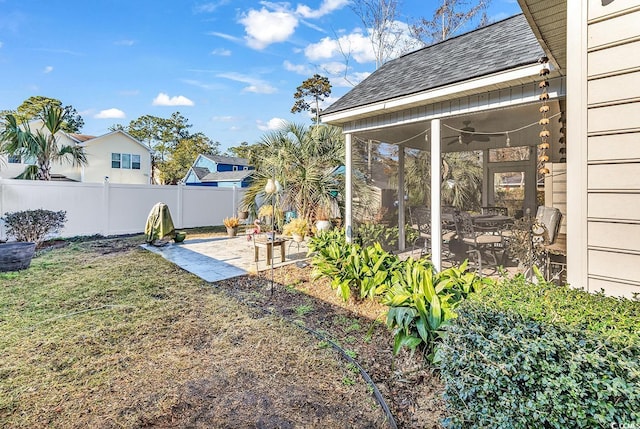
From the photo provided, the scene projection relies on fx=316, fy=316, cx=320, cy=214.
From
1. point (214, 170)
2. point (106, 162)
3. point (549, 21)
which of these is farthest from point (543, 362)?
point (214, 170)

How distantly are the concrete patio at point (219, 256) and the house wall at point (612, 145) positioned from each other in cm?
500

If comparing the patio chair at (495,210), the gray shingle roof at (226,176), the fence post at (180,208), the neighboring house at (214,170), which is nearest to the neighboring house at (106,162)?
the gray shingle roof at (226,176)

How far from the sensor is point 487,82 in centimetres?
373

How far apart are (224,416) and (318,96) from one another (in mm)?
20572

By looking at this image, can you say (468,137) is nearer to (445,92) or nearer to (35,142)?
(445,92)

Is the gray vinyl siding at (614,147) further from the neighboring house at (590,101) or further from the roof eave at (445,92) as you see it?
the roof eave at (445,92)

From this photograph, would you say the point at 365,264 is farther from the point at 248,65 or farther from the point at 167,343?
the point at 248,65

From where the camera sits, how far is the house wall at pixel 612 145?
1.73 meters

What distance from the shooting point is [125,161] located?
837 inches

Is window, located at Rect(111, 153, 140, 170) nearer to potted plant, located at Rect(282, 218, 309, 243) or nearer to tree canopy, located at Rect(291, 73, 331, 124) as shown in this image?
tree canopy, located at Rect(291, 73, 331, 124)

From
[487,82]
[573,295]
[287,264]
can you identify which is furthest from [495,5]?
[573,295]

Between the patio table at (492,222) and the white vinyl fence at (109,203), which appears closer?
the patio table at (492,222)

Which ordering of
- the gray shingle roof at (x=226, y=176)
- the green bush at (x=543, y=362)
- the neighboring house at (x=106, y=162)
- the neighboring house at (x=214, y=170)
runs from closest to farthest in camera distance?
the green bush at (x=543, y=362), the neighboring house at (x=106, y=162), the gray shingle roof at (x=226, y=176), the neighboring house at (x=214, y=170)

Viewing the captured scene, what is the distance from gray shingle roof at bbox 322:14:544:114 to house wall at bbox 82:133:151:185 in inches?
782
